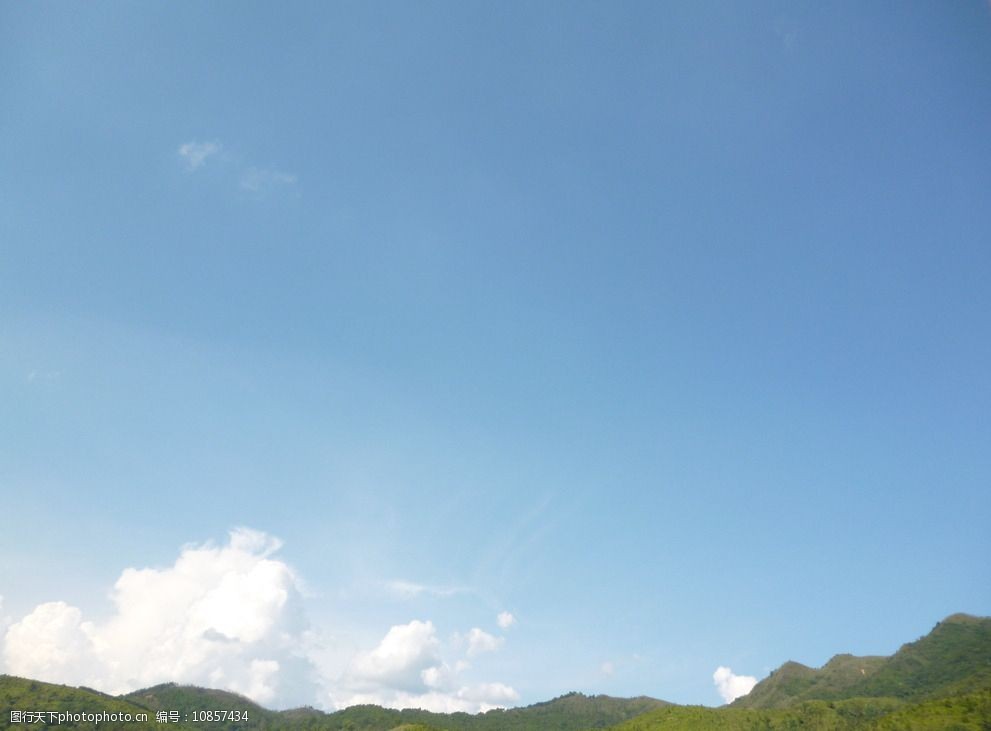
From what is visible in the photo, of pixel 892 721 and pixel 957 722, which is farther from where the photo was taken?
pixel 892 721

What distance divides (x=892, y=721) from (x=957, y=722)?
19415 mm

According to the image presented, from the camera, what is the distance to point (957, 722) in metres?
163

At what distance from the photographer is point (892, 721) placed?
17900 cm
